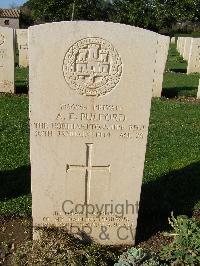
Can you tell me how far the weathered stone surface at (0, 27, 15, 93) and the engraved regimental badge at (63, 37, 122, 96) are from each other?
7928mm

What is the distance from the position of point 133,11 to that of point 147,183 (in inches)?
1552

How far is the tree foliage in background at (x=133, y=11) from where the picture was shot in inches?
1704

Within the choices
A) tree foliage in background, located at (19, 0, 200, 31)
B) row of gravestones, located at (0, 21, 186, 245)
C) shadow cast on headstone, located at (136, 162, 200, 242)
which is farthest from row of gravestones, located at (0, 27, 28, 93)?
tree foliage in background, located at (19, 0, 200, 31)

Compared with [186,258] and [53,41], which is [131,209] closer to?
[186,258]

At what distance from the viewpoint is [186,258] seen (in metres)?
3.61

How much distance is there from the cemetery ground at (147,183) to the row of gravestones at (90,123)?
1.10 ft

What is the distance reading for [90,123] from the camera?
3.88m

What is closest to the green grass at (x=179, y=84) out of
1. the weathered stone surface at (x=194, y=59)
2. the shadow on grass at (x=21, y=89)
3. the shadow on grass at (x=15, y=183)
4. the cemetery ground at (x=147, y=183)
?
the weathered stone surface at (x=194, y=59)

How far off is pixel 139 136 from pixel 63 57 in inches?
40.8

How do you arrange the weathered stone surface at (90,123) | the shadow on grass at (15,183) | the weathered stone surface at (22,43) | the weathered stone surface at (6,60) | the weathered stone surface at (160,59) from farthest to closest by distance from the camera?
the weathered stone surface at (22,43) → the weathered stone surface at (160,59) → the weathered stone surface at (6,60) → the shadow on grass at (15,183) → the weathered stone surface at (90,123)

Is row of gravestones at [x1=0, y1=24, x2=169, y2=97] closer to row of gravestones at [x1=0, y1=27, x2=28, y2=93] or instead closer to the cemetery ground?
row of gravestones at [x1=0, y1=27, x2=28, y2=93]

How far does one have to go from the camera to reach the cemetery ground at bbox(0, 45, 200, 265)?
4.10 m

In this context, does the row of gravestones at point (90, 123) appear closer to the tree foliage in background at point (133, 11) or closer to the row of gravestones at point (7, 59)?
the row of gravestones at point (7, 59)

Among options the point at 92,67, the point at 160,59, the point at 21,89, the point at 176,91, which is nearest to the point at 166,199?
the point at 92,67
